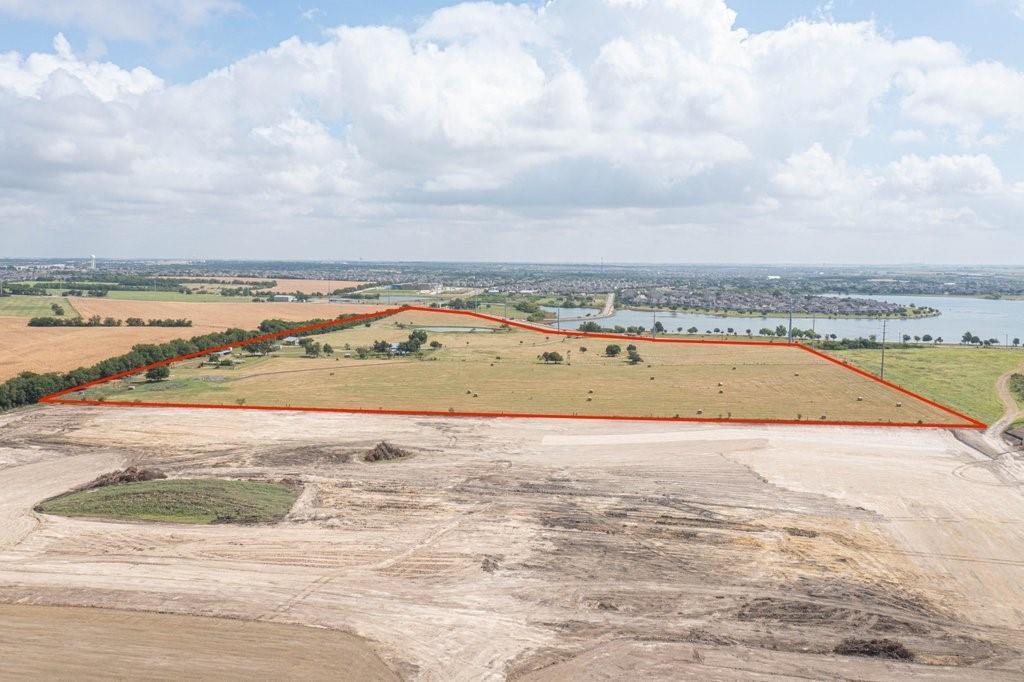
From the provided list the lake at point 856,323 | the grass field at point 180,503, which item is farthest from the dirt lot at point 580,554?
the lake at point 856,323

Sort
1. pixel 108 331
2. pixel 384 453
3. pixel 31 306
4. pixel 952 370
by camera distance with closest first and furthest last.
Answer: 1. pixel 384 453
2. pixel 952 370
3. pixel 108 331
4. pixel 31 306

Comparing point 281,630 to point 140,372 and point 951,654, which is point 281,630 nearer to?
point 951,654

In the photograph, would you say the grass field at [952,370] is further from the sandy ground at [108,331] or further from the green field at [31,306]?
the green field at [31,306]

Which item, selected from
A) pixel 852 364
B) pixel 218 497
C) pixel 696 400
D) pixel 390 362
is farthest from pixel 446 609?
pixel 852 364

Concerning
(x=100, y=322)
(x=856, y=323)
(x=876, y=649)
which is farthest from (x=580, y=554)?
(x=856, y=323)

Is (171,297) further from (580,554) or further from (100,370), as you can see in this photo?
(580,554)

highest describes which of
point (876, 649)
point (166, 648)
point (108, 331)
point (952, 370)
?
point (108, 331)

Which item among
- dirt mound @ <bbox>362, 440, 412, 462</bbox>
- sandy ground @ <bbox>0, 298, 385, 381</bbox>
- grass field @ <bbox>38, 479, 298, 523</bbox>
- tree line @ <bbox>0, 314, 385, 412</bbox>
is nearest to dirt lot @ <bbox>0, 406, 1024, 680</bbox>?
dirt mound @ <bbox>362, 440, 412, 462</bbox>
